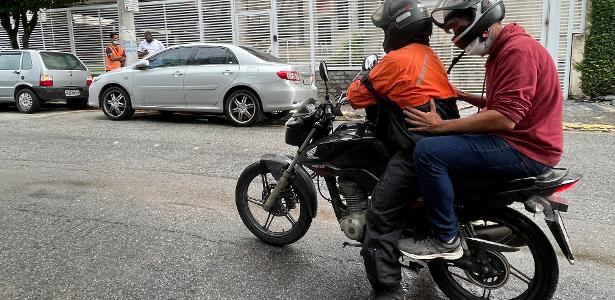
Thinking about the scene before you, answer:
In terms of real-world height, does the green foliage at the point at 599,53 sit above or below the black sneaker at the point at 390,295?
above

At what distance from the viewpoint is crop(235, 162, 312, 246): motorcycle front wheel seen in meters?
3.69

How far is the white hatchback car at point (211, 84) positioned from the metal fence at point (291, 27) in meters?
3.90

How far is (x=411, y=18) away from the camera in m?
2.78

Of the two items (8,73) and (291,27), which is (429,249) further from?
(8,73)

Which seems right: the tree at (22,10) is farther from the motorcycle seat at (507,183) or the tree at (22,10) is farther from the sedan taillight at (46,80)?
the motorcycle seat at (507,183)

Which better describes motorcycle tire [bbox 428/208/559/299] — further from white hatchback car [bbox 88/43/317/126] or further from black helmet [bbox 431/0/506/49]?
white hatchback car [bbox 88/43/317/126]

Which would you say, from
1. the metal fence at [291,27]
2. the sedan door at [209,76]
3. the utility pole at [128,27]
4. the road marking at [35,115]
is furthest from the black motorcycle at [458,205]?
the utility pole at [128,27]

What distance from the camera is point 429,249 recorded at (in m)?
2.80

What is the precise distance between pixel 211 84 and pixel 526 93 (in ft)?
25.7

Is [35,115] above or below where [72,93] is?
below

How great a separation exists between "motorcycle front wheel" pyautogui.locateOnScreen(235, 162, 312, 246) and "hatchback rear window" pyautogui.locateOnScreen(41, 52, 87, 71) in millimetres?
10145

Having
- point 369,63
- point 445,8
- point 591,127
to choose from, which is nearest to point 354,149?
point 369,63

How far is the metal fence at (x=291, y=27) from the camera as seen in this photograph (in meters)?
11.6

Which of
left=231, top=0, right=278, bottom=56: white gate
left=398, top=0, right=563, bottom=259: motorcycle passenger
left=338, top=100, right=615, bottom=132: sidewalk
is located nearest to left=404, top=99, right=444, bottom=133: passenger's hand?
left=398, top=0, right=563, bottom=259: motorcycle passenger
